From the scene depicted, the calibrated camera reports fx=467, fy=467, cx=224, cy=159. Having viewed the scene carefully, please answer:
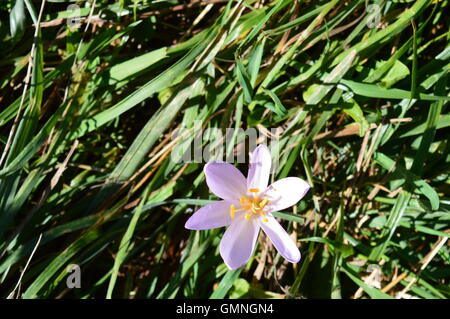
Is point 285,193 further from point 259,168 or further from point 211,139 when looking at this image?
point 211,139

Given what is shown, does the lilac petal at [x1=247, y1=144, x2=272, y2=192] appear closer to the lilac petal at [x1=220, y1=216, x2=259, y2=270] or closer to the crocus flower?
the crocus flower

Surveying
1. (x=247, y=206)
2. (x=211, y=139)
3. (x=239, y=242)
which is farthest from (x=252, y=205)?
(x=211, y=139)

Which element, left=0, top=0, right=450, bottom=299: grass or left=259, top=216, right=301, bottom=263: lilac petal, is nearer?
left=259, top=216, right=301, bottom=263: lilac petal

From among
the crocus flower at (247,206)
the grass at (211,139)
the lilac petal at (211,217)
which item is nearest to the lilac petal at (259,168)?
the crocus flower at (247,206)

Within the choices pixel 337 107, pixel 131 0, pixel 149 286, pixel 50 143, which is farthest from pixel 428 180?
pixel 50 143

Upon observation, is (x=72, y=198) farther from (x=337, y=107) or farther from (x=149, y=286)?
(x=337, y=107)

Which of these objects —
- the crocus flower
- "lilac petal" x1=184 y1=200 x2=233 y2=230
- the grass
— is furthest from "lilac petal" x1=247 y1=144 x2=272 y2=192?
the grass
